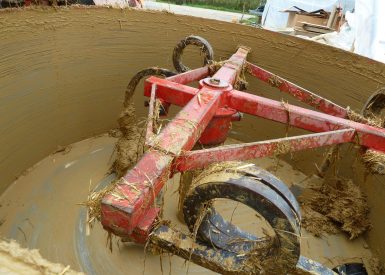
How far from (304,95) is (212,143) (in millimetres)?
775

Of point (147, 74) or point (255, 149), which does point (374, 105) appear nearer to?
point (255, 149)

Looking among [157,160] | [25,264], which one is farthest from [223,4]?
[25,264]

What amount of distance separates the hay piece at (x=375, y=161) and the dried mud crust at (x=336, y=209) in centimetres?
84

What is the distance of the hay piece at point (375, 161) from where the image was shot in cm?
143

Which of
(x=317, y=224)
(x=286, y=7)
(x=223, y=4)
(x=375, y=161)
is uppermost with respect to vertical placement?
(x=375, y=161)

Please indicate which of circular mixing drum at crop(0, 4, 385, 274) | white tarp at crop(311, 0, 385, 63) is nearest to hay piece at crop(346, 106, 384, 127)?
circular mixing drum at crop(0, 4, 385, 274)

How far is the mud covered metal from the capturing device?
3.03ft

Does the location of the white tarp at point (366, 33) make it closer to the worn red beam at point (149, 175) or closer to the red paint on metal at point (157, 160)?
the red paint on metal at point (157, 160)

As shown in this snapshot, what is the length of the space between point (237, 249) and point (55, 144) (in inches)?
81.7

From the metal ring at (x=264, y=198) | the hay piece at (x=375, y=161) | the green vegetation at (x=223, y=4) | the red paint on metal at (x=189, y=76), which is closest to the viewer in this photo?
the metal ring at (x=264, y=198)

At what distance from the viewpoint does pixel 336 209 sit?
2.34 meters

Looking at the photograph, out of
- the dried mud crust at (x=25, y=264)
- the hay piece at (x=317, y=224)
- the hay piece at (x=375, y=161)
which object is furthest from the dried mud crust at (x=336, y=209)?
the dried mud crust at (x=25, y=264)

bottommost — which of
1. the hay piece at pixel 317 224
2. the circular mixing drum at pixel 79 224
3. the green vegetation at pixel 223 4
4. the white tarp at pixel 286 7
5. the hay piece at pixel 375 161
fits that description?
the green vegetation at pixel 223 4

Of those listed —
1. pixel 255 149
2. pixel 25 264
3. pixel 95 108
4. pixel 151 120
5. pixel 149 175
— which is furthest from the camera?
pixel 95 108
